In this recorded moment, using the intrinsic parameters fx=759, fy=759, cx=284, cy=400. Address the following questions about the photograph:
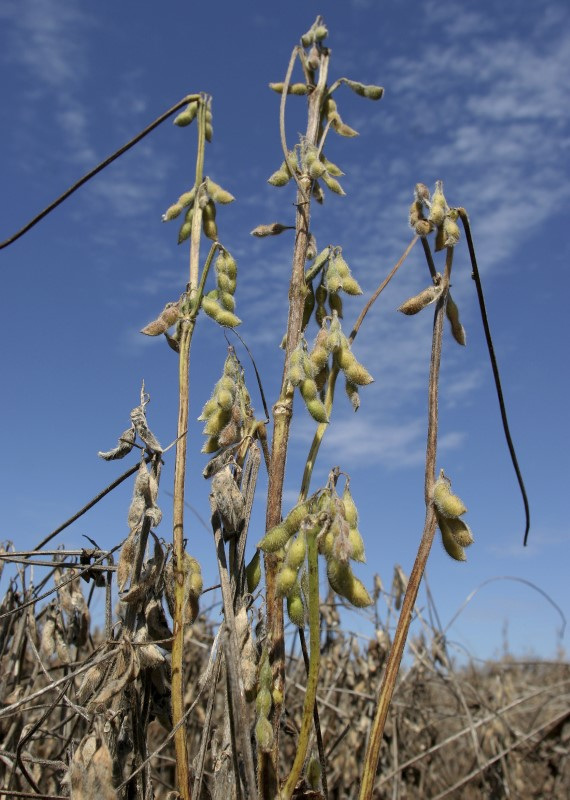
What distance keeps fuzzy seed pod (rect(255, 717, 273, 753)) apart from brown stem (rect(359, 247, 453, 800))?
167 millimetres

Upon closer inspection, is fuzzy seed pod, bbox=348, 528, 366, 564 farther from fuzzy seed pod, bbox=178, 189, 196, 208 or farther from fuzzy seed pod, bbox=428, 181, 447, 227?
fuzzy seed pod, bbox=178, 189, 196, 208

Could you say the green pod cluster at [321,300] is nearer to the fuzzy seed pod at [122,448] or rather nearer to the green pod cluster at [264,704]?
Result: the fuzzy seed pod at [122,448]

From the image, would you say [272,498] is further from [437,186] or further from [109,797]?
[437,186]

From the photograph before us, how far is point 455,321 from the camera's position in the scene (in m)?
1.54

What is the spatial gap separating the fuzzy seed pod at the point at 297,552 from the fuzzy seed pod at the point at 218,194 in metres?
0.90

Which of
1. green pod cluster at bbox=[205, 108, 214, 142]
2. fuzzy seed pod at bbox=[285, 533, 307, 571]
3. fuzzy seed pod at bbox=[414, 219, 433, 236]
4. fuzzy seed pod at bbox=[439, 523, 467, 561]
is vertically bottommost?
fuzzy seed pod at bbox=[285, 533, 307, 571]

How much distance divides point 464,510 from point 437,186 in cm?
69

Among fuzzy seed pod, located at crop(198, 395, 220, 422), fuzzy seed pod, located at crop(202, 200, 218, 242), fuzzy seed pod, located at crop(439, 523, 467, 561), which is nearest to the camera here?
fuzzy seed pod, located at crop(439, 523, 467, 561)

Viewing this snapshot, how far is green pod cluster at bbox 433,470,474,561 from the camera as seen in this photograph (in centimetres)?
136

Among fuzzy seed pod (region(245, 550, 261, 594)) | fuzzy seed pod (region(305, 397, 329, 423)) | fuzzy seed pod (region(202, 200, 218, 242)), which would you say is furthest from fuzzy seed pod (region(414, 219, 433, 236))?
fuzzy seed pod (region(245, 550, 261, 594))

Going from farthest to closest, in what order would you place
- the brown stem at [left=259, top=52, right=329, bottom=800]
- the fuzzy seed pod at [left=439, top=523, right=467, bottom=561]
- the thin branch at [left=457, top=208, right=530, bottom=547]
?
the thin branch at [left=457, top=208, right=530, bottom=547]
the fuzzy seed pod at [left=439, top=523, right=467, bottom=561]
the brown stem at [left=259, top=52, right=329, bottom=800]

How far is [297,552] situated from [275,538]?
0.22 feet

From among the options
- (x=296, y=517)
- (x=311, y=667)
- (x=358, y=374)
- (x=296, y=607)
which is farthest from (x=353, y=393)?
(x=311, y=667)

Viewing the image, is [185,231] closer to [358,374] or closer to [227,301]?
[227,301]
